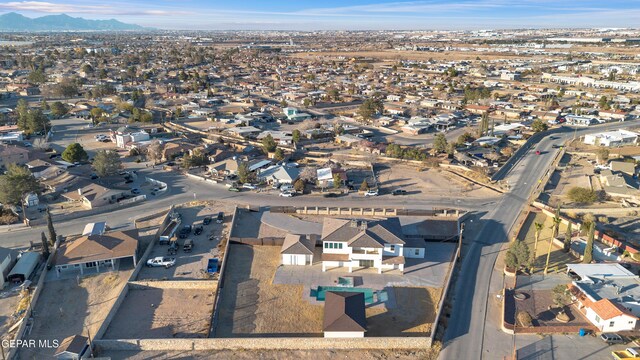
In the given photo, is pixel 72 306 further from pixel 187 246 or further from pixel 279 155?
pixel 279 155

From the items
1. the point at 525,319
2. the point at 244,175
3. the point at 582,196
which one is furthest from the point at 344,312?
the point at 582,196

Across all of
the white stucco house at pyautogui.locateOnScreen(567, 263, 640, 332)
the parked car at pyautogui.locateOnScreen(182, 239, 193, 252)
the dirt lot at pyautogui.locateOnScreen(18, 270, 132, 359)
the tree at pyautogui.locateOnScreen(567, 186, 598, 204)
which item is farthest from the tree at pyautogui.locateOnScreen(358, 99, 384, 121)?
the dirt lot at pyautogui.locateOnScreen(18, 270, 132, 359)

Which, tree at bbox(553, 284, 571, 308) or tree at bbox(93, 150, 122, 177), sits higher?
tree at bbox(93, 150, 122, 177)

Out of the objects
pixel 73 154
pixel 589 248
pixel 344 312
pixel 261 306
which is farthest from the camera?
pixel 73 154

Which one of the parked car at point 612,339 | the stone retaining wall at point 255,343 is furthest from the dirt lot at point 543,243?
the stone retaining wall at point 255,343

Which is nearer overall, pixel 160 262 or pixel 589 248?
pixel 589 248

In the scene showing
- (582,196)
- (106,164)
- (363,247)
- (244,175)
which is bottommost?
(582,196)

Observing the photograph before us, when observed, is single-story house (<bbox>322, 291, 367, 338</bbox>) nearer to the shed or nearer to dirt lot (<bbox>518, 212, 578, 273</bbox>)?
dirt lot (<bbox>518, 212, 578, 273</bbox>)
